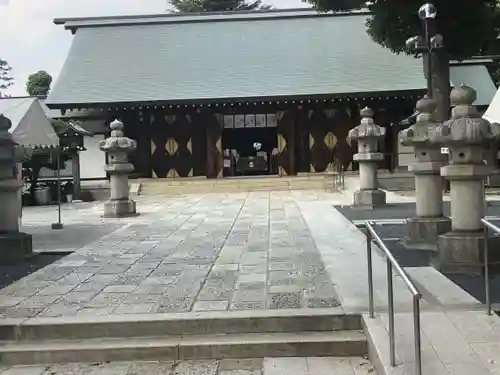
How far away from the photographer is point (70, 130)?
65.9ft

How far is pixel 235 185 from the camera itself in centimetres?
2197

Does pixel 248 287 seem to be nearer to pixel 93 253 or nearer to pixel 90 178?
pixel 93 253

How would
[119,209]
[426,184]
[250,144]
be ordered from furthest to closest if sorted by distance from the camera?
[250,144] → [119,209] → [426,184]

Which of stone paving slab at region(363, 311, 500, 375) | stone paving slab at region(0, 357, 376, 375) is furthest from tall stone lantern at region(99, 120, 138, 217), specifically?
stone paving slab at region(363, 311, 500, 375)

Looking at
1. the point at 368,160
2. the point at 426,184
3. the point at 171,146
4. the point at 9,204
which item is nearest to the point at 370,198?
the point at 368,160

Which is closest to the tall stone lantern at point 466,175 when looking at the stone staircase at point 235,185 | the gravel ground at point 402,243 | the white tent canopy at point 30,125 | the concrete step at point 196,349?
the gravel ground at point 402,243

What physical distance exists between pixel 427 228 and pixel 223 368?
4.77 metres

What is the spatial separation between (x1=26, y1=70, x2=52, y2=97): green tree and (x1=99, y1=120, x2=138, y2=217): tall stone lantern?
24494mm

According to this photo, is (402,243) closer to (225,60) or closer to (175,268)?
(175,268)

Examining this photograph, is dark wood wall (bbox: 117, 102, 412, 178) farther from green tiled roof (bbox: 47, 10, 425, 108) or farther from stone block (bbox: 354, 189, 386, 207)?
stone block (bbox: 354, 189, 386, 207)

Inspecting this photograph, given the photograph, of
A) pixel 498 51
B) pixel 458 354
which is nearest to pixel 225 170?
pixel 498 51

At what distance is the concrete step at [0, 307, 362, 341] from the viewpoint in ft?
16.4

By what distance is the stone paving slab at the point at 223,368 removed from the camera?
441cm

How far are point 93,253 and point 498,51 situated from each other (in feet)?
90.7
